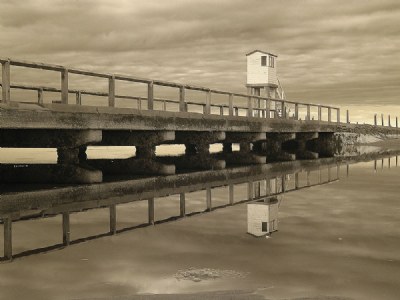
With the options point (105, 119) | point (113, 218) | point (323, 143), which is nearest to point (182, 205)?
point (113, 218)

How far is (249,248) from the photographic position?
5109mm

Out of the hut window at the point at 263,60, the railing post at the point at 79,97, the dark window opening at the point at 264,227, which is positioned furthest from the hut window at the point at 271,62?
the dark window opening at the point at 264,227

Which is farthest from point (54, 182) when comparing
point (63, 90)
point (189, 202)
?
point (189, 202)

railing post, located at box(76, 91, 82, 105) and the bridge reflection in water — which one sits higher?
railing post, located at box(76, 91, 82, 105)

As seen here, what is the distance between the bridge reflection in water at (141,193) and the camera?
6.84 m

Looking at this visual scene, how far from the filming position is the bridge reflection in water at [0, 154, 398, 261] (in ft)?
22.4

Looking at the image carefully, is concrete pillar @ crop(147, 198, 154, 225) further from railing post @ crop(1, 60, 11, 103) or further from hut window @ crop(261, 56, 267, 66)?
hut window @ crop(261, 56, 267, 66)

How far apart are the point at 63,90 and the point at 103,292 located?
820cm

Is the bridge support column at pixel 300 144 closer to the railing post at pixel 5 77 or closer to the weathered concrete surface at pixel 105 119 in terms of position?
the weathered concrete surface at pixel 105 119

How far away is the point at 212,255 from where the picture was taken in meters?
4.82

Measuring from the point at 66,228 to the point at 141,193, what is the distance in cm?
359

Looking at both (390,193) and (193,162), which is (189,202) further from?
(193,162)

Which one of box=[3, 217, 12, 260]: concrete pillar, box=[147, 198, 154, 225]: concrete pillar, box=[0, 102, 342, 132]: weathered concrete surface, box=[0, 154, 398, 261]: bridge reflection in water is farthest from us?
box=[0, 102, 342, 132]: weathered concrete surface

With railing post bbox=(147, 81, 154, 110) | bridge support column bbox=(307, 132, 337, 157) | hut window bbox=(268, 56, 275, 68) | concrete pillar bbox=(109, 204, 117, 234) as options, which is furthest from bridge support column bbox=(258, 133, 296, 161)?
concrete pillar bbox=(109, 204, 117, 234)
